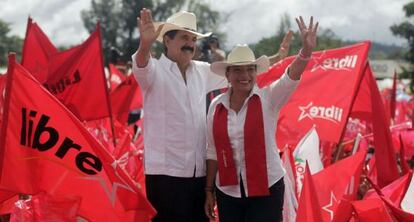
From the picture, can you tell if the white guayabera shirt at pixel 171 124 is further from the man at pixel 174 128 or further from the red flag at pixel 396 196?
the red flag at pixel 396 196

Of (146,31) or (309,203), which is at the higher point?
(146,31)

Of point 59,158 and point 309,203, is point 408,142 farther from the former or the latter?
point 59,158

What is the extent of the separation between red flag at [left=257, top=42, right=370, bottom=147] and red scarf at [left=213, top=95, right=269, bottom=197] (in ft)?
7.47

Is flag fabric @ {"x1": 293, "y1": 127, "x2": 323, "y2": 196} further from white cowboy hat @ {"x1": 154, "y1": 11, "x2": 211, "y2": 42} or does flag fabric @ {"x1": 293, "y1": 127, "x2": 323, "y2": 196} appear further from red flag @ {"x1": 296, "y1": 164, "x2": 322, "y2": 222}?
white cowboy hat @ {"x1": 154, "y1": 11, "x2": 211, "y2": 42}

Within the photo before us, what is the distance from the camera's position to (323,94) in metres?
6.23

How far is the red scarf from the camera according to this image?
3672 millimetres

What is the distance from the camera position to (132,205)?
3.88 meters

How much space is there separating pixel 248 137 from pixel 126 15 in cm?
4999

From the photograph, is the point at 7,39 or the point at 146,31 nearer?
the point at 146,31

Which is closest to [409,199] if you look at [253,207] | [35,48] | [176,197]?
[253,207]

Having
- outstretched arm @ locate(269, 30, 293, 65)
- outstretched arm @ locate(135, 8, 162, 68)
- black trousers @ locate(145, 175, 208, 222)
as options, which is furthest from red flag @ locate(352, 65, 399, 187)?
outstretched arm @ locate(135, 8, 162, 68)

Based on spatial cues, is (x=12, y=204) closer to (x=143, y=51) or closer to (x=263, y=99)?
(x=143, y=51)

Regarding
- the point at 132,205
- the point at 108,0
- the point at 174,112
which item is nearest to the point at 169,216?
the point at 132,205

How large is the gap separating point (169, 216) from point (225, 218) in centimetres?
33
